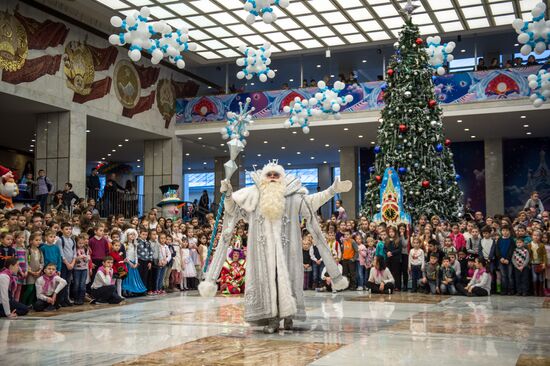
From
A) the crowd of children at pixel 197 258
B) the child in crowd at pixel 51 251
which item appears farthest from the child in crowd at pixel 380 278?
the child in crowd at pixel 51 251

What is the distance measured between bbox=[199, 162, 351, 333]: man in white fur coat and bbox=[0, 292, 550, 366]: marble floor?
32cm

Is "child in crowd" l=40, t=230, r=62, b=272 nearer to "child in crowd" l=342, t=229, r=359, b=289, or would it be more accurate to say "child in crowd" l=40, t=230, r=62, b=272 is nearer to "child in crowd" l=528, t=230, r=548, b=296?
"child in crowd" l=342, t=229, r=359, b=289

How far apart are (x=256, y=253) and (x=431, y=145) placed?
33.7 ft

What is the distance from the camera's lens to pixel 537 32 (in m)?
10.8

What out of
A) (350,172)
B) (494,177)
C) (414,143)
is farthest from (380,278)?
(350,172)

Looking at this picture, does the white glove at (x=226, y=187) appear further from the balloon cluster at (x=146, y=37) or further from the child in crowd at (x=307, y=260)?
the child in crowd at (x=307, y=260)

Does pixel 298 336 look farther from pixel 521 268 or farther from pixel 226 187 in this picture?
pixel 521 268

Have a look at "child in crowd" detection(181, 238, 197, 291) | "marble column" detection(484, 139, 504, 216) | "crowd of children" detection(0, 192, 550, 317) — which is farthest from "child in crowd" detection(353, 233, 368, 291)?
"marble column" detection(484, 139, 504, 216)

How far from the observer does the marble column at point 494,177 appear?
2712 centimetres

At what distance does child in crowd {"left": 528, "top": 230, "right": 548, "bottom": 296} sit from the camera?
1246 cm

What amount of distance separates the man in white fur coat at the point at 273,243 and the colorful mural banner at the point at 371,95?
13.3 meters

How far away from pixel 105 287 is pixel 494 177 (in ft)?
66.3

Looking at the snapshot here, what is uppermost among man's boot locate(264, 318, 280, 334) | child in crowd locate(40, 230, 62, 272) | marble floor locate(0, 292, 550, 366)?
child in crowd locate(40, 230, 62, 272)

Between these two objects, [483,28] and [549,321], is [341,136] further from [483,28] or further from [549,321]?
[549,321]
